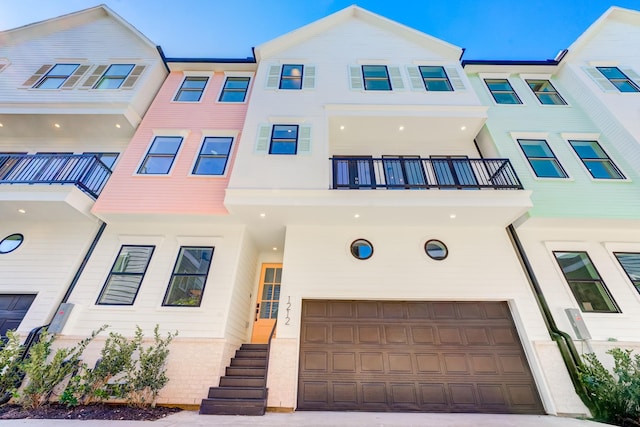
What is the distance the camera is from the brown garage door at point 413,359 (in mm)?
5668

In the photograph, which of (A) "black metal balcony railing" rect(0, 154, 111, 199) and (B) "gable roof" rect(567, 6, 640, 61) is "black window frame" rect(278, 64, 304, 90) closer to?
(A) "black metal balcony railing" rect(0, 154, 111, 199)

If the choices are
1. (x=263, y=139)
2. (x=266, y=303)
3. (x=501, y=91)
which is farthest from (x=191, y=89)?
(x=501, y=91)

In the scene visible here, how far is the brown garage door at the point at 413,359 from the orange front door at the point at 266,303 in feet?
6.12

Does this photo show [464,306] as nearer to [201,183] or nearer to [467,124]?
[467,124]

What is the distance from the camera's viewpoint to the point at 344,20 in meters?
11.3

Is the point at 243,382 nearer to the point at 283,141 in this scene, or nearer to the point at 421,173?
the point at 283,141

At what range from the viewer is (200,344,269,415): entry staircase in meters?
4.99

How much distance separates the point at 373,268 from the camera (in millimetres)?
6848

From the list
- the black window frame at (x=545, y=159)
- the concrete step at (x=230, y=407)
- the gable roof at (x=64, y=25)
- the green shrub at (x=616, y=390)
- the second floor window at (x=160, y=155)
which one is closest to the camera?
the green shrub at (x=616, y=390)

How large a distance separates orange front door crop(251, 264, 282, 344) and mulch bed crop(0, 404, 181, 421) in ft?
9.48

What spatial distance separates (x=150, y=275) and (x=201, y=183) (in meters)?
2.69

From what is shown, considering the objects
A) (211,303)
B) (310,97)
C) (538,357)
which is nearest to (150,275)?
(211,303)

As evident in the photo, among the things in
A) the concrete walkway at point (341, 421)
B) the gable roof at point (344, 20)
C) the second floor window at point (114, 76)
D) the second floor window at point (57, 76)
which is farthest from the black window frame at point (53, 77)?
the concrete walkway at point (341, 421)

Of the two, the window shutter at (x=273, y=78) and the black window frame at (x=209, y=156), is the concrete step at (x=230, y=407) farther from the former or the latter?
the window shutter at (x=273, y=78)
